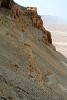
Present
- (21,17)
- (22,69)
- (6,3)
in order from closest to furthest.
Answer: (22,69) → (6,3) → (21,17)

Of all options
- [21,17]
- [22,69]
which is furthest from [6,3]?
[22,69]

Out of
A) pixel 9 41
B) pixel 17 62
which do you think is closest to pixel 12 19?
pixel 9 41

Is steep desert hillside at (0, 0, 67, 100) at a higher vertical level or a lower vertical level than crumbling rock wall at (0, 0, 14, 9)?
lower

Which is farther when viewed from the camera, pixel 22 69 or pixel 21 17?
pixel 21 17

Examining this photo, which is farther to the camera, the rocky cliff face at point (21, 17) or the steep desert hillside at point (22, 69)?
the rocky cliff face at point (21, 17)

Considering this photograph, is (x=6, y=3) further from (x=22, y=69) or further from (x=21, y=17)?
(x=22, y=69)

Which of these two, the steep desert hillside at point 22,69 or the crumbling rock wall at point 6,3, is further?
the crumbling rock wall at point 6,3

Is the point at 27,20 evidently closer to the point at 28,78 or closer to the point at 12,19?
the point at 12,19

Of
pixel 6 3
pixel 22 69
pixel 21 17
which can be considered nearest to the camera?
pixel 22 69

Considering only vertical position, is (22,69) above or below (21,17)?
below

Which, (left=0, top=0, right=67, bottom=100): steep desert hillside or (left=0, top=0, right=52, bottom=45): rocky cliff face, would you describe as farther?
(left=0, top=0, right=52, bottom=45): rocky cliff face

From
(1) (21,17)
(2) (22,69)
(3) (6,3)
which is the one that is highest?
(3) (6,3)

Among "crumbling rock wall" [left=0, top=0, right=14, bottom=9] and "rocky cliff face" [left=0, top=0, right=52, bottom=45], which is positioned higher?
"crumbling rock wall" [left=0, top=0, right=14, bottom=9]

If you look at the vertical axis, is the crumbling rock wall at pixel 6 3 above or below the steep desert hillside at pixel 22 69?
above
